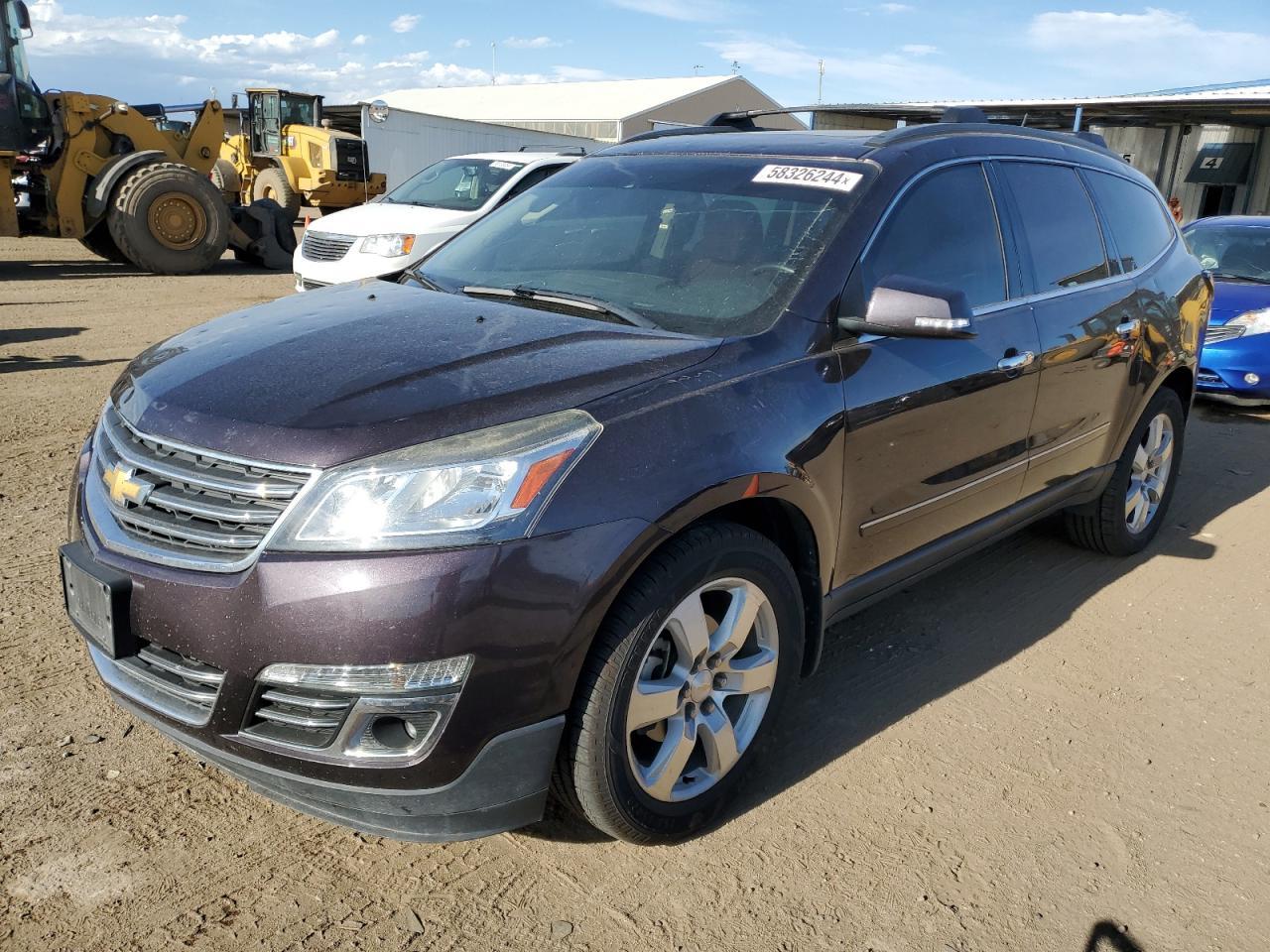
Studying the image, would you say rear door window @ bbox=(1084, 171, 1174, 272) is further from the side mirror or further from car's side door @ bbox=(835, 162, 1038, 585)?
the side mirror

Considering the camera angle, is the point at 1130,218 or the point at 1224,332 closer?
the point at 1130,218

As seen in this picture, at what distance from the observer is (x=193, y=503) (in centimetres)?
227

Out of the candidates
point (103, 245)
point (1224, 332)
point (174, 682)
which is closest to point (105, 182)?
point (103, 245)

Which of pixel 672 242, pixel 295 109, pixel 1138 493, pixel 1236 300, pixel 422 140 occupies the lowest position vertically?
pixel 1138 493

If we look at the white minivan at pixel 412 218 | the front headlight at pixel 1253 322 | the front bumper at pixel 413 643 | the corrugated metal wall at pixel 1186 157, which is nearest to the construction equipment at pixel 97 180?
the white minivan at pixel 412 218

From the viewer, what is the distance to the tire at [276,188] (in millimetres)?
20656

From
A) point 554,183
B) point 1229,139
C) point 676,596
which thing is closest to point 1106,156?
point 554,183

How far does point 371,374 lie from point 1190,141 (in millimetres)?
28009

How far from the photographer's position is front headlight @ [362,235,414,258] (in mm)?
10016

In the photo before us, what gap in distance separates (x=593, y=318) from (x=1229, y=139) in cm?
2722

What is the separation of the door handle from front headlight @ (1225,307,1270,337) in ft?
17.9

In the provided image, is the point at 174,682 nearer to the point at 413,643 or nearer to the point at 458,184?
the point at 413,643

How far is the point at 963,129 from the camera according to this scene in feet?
12.1

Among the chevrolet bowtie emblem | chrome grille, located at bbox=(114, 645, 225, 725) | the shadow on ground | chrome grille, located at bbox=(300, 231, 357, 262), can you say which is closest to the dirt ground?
the shadow on ground
